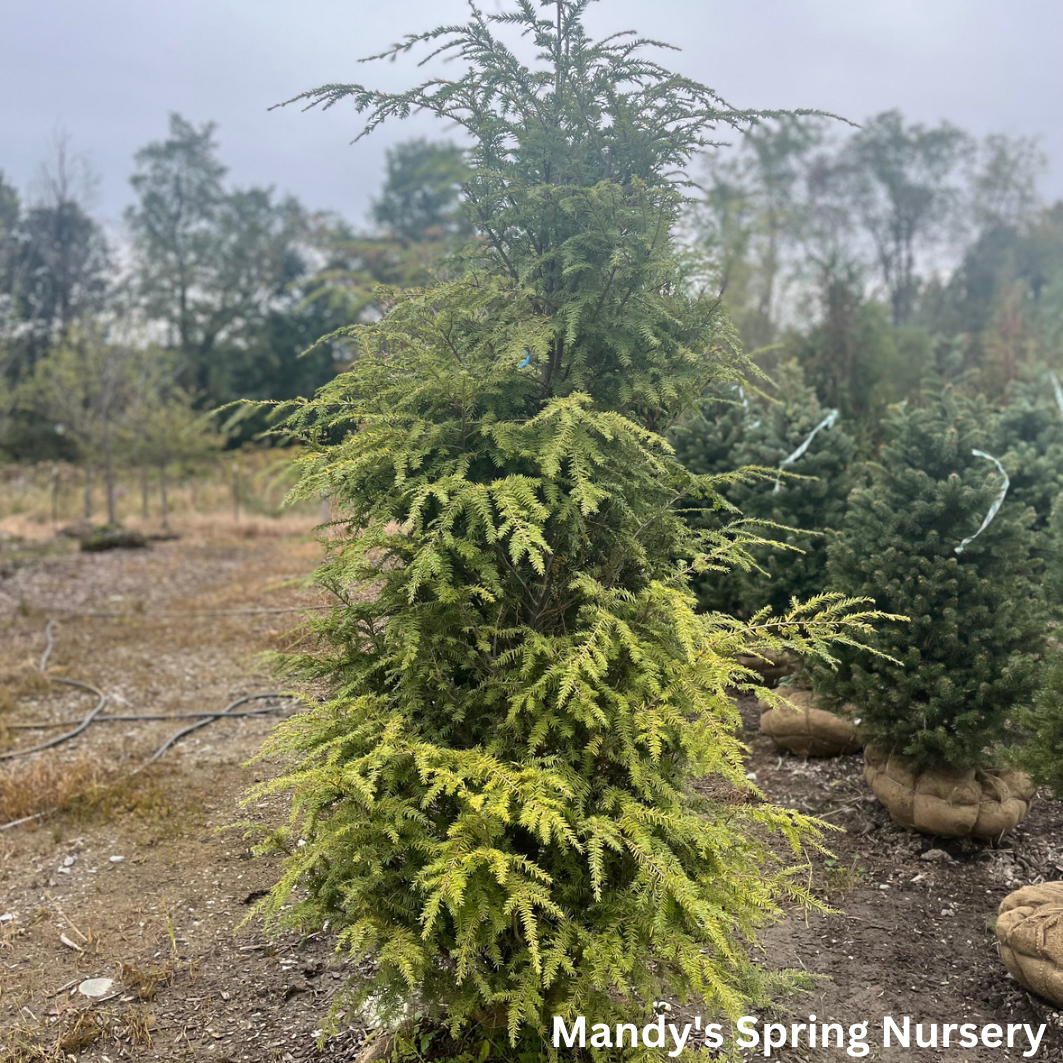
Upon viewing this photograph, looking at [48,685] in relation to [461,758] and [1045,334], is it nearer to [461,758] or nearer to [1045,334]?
[461,758]

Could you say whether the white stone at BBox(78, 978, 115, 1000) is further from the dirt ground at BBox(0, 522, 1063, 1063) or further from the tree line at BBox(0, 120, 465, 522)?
the tree line at BBox(0, 120, 465, 522)

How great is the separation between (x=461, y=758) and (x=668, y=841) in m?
0.76

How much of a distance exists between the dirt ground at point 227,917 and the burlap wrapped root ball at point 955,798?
15 cm

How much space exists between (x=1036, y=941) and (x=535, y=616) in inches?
92.8

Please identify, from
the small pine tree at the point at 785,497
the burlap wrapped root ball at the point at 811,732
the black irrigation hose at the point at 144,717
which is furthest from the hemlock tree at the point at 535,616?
the black irrigation hose at the point at 144,717

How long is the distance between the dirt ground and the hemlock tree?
60 cm

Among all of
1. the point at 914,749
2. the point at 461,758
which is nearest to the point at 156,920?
the point at 461,758

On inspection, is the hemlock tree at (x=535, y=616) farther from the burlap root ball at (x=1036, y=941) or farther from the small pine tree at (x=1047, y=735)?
the small pine tree at (x=1047, y=735)

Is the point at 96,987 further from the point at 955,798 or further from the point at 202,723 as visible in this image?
the point at 955,798

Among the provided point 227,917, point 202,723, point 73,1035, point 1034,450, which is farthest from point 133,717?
point 1034,450

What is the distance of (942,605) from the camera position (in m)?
4.52

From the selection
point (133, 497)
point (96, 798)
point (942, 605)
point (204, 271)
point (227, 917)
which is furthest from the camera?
point (204, 271)

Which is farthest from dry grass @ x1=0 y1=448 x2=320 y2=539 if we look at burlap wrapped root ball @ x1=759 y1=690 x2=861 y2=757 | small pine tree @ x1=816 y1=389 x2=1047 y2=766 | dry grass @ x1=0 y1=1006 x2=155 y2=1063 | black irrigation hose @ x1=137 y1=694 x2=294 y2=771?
dry grass @ x1=0 y1=1006 x2=155 y2=1063

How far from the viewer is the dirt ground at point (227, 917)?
3406 millimetres
